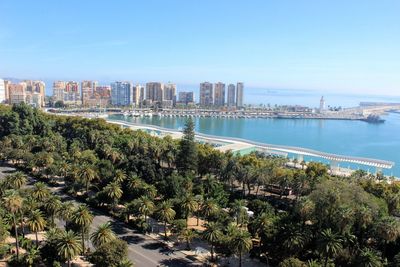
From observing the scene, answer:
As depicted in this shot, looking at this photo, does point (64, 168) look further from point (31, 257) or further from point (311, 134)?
point (311, 134)

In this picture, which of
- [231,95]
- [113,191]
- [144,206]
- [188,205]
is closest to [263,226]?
[188,205]

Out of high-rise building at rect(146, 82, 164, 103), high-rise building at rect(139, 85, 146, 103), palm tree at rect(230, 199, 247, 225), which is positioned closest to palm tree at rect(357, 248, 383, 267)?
palm tree at rect(230, 199, 247, 225)

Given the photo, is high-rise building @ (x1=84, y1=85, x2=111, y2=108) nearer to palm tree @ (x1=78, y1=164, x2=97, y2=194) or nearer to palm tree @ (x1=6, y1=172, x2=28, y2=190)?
palm tree @ (x1=78, y1=164, x2=97, y2=194)

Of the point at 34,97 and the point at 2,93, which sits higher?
the point at 2,93

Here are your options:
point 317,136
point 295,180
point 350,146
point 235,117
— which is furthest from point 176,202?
point 235,117

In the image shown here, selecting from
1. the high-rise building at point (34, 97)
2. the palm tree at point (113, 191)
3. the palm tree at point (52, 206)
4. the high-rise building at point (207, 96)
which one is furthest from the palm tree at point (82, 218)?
the high-rise building at point (207, 96)

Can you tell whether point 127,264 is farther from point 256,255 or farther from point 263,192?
point 263,192

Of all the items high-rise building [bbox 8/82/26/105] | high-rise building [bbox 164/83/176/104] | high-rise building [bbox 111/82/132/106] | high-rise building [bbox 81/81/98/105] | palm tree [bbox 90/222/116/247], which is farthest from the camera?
high-rise building [bbox 164/83/176/104]
